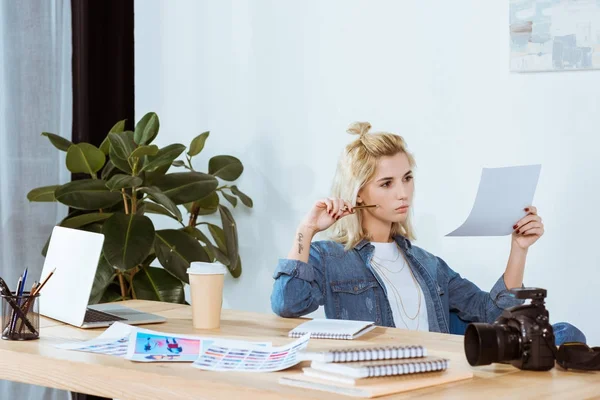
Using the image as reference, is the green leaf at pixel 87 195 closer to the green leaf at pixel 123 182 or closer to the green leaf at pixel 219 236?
the green leaf at pixel 123 182

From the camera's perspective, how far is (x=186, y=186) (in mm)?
3053

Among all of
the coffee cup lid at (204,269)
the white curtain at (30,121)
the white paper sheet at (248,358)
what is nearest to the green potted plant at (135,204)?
the white curtain at (30,121)

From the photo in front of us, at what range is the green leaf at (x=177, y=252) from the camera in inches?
117

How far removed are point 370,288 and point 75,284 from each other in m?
0.82

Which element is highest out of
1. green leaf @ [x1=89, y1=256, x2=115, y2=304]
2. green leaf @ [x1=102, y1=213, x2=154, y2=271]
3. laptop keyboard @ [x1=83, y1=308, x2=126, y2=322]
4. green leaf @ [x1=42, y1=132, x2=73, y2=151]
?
green leaf @ [x1=42, y1=132, x2=73, y2=151]

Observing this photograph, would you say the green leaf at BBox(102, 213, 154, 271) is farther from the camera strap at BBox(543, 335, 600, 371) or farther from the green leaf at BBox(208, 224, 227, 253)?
the camera strap at BBox(543, 335, 600, 371)

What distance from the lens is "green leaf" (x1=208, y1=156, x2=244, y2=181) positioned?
3334 millimetres

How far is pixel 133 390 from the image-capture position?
4.29 ft

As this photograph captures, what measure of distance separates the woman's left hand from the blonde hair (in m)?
0.33

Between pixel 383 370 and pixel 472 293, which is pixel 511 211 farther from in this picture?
pixel 383 370

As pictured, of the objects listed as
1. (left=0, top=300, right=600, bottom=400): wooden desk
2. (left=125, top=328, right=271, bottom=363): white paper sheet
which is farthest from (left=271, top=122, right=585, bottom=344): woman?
(left=125, top=328, right=271, bottom=363): white paper sheet

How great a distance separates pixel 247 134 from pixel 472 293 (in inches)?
55.4

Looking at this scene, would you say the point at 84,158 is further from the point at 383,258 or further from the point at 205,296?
the point at 205,296

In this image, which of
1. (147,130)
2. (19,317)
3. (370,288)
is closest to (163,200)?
(147,130)
